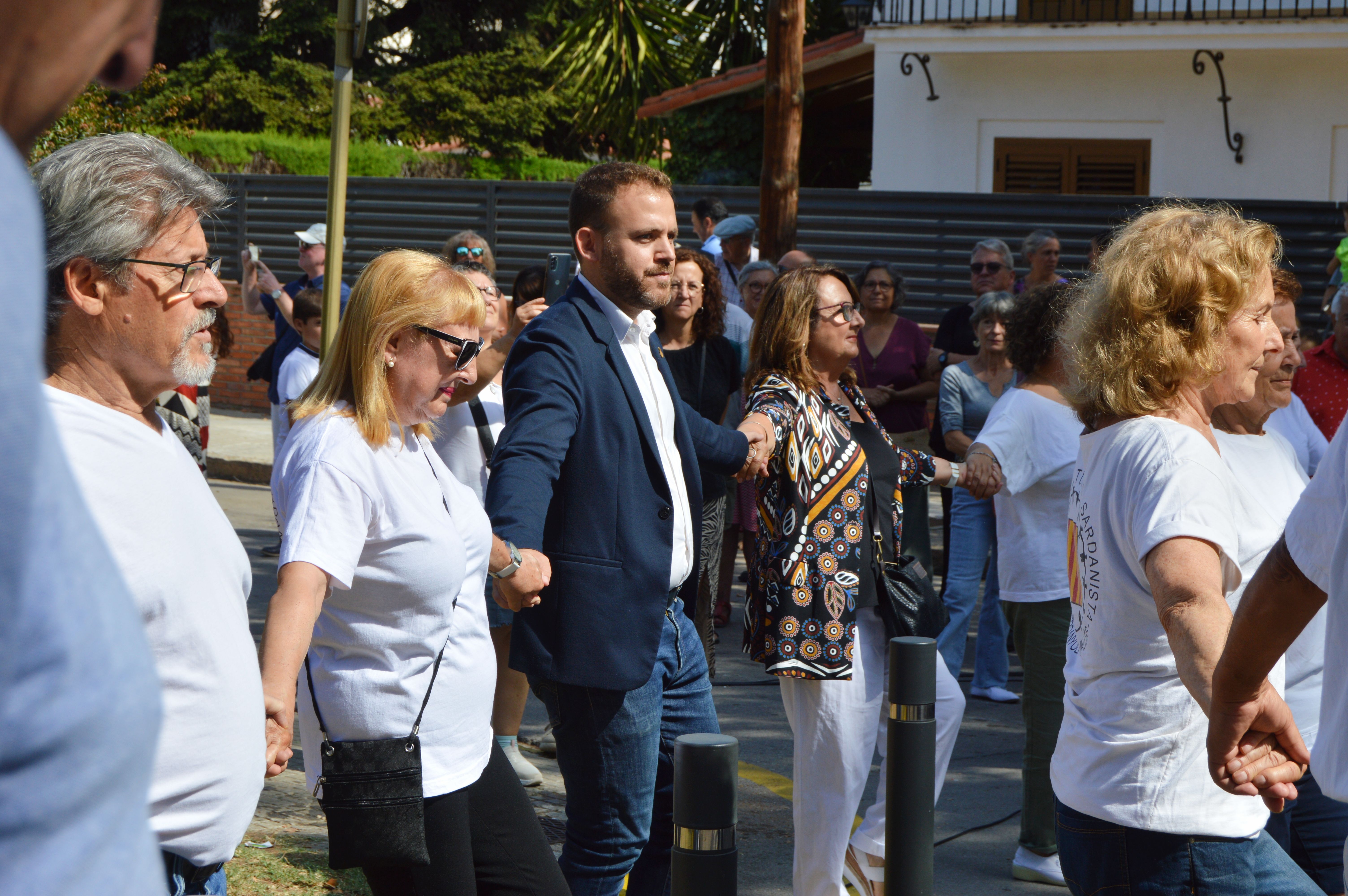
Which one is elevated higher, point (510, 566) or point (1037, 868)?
point (510, 566)

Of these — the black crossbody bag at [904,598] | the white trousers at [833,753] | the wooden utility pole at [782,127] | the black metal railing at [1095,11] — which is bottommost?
the white trousers at [833,753]

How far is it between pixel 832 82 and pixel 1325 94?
689cm

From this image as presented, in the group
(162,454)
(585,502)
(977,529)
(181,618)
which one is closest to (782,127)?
(977,529)

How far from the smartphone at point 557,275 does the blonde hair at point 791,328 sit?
0.87 meters

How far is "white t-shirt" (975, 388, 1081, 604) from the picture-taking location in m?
4.76

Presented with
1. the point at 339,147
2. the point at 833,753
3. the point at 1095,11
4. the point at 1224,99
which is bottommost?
the point at 833,753

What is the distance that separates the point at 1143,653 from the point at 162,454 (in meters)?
1.85

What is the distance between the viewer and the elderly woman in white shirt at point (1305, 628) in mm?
2814

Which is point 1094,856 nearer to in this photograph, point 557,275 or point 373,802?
point 373,802

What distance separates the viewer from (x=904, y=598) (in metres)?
4.11

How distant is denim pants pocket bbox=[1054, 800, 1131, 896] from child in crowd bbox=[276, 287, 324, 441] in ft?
17.6

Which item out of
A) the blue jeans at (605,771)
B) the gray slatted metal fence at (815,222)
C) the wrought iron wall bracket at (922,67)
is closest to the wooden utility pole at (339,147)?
the gray slatted metal fence at (815,222)

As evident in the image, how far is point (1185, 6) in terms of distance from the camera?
16047mm

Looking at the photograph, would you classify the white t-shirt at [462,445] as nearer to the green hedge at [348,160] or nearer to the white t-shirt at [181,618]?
the white t-shirt at [181,618]
